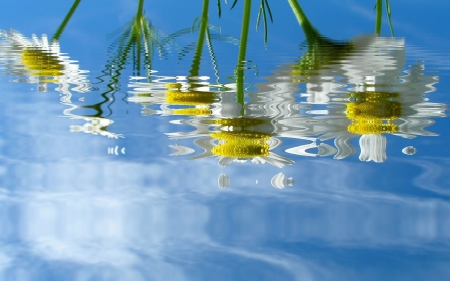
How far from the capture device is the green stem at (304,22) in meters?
0.94

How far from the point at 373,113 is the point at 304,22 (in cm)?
36

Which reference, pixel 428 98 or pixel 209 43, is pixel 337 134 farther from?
pixel 209 43

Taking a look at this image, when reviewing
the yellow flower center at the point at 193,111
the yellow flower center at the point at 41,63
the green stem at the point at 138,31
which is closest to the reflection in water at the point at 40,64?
the yellow flower center at the point at 41,63

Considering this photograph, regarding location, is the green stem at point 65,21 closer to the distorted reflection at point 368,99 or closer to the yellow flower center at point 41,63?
the yellow flower center at point 41,63

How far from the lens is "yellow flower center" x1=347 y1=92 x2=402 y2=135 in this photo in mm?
631

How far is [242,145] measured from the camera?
0.56 meters

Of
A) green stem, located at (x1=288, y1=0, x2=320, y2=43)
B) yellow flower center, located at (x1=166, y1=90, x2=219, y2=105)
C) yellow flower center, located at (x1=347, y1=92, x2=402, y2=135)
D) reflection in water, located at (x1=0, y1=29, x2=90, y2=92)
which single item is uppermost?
green stem, located at (x1=288, y1=0, x2=320, y2=43)

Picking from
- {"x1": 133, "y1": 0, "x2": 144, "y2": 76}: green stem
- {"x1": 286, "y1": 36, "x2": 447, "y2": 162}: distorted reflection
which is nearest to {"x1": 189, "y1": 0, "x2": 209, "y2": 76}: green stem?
{"x1": 133, "y1": 0, "x2": 144, "y2": 76}: green stem

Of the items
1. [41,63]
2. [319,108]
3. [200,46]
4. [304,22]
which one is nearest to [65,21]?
[41,63]

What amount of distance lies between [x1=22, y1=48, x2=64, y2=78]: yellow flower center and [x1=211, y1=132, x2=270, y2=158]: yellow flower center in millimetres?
569

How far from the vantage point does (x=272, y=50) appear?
1495 millimetres

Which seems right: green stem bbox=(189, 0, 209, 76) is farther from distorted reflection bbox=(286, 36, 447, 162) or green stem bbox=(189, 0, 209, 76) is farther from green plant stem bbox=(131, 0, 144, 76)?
distorted reflection bbox=(286, 36, 447, 162)

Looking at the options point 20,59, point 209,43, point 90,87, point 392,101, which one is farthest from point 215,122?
point 209,43

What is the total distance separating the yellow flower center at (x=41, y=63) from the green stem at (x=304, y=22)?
43 centimetres
